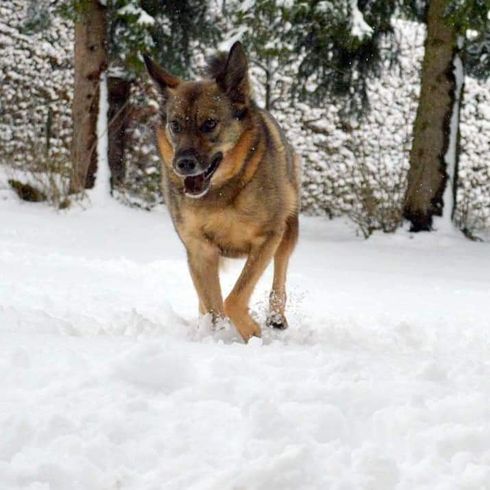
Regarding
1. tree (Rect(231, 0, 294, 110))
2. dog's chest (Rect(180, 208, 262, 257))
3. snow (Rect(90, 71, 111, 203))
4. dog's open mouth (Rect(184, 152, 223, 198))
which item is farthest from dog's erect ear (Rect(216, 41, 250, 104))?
snow (Rect(90, 71, 111, 203))

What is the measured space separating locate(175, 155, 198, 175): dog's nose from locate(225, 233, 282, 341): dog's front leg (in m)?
0.69

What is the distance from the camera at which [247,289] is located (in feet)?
17.1

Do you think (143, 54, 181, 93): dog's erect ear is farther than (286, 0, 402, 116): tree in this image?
No

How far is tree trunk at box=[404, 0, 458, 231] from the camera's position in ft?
41.8

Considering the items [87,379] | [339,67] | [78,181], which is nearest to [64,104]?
[78,181]

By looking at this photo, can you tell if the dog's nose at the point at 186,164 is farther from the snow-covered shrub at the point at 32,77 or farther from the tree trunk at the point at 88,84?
the snow-covered shrub at the point at 32,77

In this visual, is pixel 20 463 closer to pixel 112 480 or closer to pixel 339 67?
pixel 112 480

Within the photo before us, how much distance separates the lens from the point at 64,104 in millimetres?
19062

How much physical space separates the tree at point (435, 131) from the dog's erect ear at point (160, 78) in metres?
7.93

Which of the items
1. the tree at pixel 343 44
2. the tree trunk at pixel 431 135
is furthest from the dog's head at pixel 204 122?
the tree trunk at pixel 431 135

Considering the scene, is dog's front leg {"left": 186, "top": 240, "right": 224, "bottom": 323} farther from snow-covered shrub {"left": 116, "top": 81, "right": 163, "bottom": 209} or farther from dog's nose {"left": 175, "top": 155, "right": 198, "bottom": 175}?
snow-covered shrub {"left": 116, "top": 81, "right": 163, "bottom": 209}

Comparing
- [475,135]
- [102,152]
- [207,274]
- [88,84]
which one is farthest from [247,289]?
[475,135]

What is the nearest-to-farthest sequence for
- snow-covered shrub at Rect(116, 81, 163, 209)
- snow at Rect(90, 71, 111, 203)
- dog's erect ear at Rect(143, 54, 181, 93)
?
1. dog's erect ear at Rect(143, 54, 181, 93)
2. snow at Rect(90, 71, 111, 203)
3. snow-covered shrub at Rect(116, 81, 163, 209)

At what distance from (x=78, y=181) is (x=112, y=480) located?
1175cm
